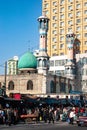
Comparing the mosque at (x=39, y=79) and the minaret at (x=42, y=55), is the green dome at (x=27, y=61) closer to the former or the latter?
the mosque at (x=39, y=79)

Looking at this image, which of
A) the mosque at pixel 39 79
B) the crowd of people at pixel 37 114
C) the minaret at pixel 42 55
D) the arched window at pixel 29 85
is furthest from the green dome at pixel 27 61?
the crowd of people at pixel 37 114

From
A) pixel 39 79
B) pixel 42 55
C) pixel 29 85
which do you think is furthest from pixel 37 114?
pixel 42 55

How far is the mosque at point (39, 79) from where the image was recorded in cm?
7881

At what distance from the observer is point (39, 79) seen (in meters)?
78.9

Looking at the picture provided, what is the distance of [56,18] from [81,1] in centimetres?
973

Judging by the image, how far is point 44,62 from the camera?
81.7 m

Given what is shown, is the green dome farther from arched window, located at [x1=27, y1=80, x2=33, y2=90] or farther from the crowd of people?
the crowd of people

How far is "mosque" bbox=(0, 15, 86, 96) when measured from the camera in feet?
259

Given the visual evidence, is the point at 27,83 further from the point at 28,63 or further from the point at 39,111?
the point at 39,111

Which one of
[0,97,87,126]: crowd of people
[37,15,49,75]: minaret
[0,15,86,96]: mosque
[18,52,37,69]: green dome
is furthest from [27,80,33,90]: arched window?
[0,97,87,126]: crowd of people

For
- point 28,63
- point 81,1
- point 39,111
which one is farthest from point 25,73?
point 81,1

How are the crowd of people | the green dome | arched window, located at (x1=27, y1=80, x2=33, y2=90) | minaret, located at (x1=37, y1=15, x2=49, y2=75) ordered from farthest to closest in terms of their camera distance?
1. the green dome
2. minaret, located at (x1=37, y1=15, x2=49, y2=75)
3. arched window, located at (x1=27, y1=80, x2=33, y2=90)
4. the crowd of people

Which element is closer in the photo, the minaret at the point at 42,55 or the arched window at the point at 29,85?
the arched window at the point at 29,85

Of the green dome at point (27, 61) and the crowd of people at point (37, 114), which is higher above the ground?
the green dome at point (27, 61)
